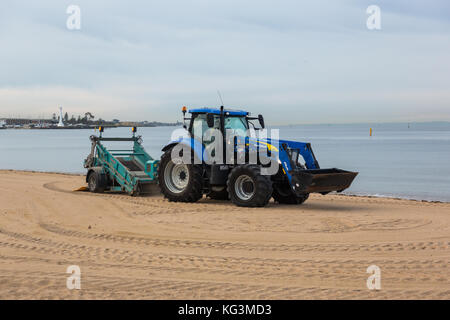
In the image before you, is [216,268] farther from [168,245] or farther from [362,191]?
[362,191]

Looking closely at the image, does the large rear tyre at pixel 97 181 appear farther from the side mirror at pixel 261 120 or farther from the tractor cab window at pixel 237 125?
the side mirror at pixel 261 120

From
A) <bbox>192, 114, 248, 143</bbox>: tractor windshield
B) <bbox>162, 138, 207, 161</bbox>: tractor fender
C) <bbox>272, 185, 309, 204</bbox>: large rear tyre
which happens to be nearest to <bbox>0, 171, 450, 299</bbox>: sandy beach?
<bbox>272, 185, 309, 204</bbox>: large rear tyre

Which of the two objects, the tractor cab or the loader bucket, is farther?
the tractor cab

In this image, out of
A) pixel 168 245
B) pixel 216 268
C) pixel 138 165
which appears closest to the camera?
pixel 216 268

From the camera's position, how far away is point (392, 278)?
6078 mm

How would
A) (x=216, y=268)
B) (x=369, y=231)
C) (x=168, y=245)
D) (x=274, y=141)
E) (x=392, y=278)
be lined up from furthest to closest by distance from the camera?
1. (x=274, y=141)
2. (x=369, y=231)
3. (x=168, y=245)
4. (x=216, y=268)
5. (x=392, y=278)

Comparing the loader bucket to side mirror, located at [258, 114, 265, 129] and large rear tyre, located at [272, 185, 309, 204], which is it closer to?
large rear tyre, located at [272, 185, 309, 204]

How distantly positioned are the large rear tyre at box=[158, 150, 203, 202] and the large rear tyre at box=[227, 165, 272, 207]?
1.02m

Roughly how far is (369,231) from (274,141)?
308cm

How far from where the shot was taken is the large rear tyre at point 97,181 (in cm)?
1409

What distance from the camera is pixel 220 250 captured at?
750 cm

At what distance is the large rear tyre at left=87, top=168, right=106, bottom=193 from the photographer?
14.1 meters

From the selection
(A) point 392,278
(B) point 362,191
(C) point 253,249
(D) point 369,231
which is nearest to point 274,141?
(D) point 369,231
